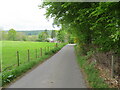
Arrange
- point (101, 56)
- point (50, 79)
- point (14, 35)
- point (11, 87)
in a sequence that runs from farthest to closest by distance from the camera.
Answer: point (14, 35) < point (101, 56) < point (50, 79) < point (11, 87)

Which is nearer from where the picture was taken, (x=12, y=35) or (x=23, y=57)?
(x=23, y=57)

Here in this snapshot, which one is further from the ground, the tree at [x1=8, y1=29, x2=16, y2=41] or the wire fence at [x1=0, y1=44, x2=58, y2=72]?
the tree at [x1=8, y1=29, x2=16, y2=41]

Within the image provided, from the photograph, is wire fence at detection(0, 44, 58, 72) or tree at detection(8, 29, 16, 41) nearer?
wire fence at detection(0, 44, 58, 72)

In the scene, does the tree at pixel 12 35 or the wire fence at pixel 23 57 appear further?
the tree at pixel 12 35

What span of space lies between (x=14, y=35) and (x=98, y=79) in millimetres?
90234

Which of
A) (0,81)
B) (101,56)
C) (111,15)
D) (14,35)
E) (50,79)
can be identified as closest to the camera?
(111,15)

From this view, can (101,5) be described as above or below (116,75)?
above

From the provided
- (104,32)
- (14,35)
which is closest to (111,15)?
(104,32)

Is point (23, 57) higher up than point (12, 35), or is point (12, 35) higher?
point (12, 35)

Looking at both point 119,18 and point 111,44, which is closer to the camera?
point 119,18

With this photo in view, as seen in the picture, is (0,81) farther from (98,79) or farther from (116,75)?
(116,75)

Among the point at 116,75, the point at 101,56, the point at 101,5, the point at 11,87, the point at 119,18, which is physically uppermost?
the point at 101,5

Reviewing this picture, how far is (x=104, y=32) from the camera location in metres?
4.19

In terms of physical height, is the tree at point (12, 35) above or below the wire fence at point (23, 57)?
above
